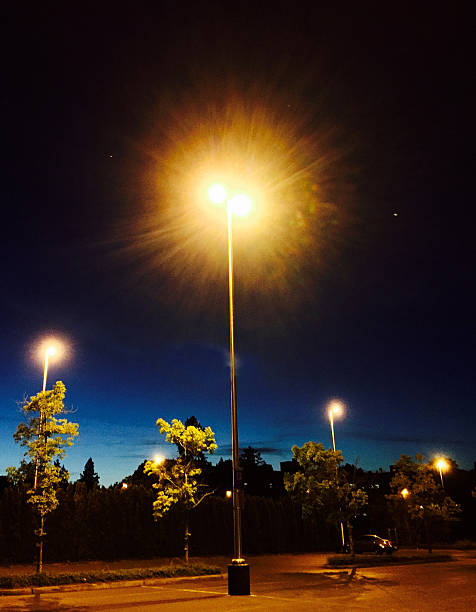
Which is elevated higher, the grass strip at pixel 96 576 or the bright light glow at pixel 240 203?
the bright light glow at pixel 240 203

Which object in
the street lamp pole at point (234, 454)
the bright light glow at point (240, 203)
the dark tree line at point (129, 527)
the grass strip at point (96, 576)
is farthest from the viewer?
the dark tree line at point (129, 527)

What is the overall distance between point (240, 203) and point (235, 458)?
704 cm

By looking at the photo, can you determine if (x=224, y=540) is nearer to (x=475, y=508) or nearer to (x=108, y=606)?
(x=108, y=606)

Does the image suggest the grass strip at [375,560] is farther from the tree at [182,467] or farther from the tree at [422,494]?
the tree at [182,467]

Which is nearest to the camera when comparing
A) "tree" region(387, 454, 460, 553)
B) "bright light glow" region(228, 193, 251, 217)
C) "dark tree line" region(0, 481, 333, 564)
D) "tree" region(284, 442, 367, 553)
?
"bright light glow" region(228, 193, 251, 217)

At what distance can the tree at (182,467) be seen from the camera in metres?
21.7

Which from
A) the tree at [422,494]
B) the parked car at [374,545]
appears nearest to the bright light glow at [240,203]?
the tree at [422,494]

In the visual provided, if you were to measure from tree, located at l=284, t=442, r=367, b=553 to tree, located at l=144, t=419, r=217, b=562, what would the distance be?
547 cm

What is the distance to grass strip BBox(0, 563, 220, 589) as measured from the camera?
15654 mm

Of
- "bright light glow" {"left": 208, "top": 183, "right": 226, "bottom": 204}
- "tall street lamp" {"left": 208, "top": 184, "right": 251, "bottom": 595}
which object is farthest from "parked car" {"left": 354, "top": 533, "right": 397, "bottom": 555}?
"bright light glow" {"left": 208, "top": 183, "right": 226, "bottom": 204}

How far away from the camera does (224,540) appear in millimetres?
32656

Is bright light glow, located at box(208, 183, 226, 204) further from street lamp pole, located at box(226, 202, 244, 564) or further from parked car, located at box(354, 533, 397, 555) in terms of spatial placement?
parked car, located at box(354, 533, 397, 555)

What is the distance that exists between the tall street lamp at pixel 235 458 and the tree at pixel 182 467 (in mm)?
8371

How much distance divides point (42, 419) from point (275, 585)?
9.30 m
